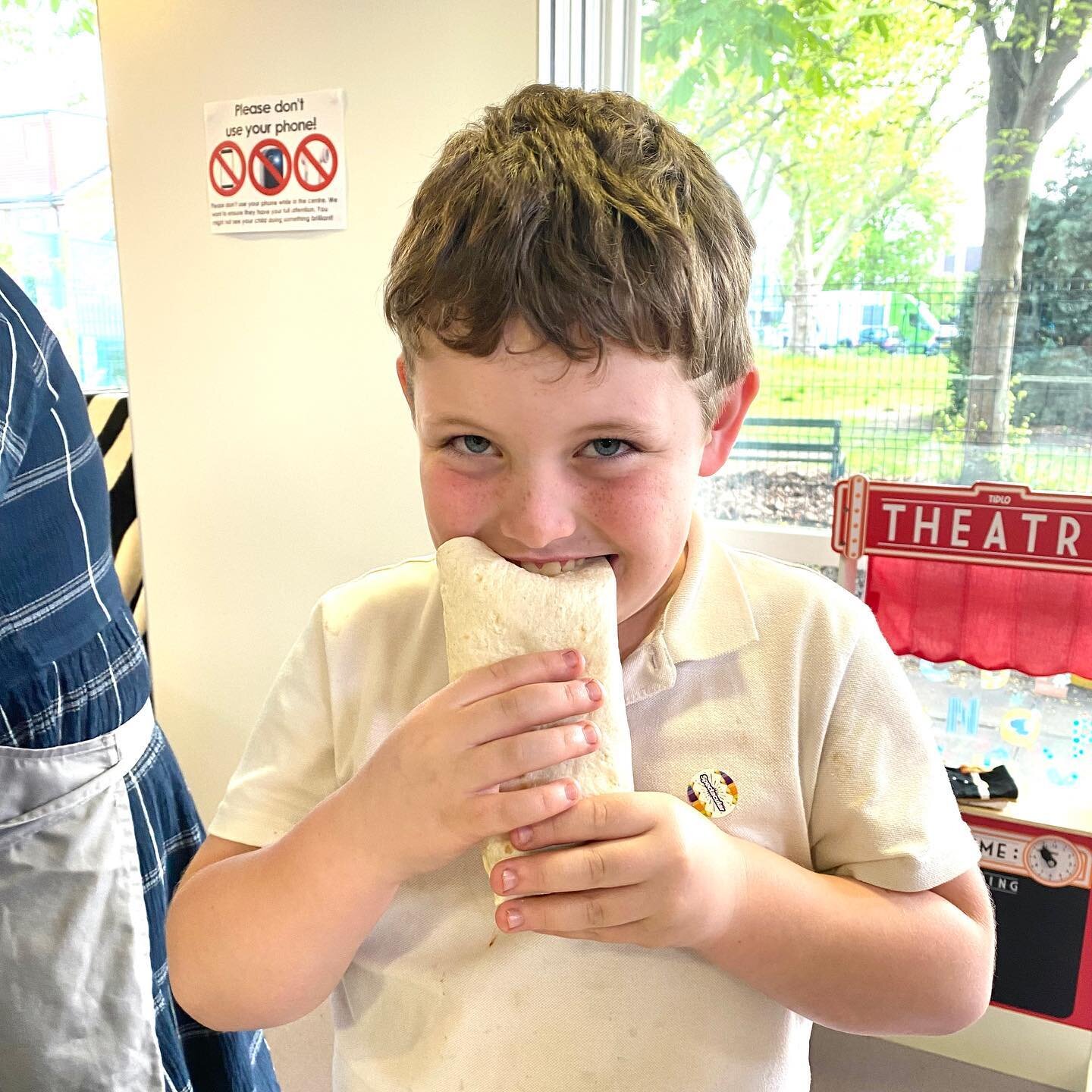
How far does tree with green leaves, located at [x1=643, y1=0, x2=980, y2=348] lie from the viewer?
173 centimetres

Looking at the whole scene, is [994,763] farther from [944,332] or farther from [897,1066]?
[944,332]

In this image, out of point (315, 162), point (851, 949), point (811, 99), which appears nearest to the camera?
point (851, 949)

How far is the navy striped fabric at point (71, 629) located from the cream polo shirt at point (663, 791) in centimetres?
30

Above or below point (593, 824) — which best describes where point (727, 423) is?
above

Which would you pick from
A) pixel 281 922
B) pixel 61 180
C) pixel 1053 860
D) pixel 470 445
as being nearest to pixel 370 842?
pixel 281 922

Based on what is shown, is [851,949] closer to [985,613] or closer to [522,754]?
[522,754]

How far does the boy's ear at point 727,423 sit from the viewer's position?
80cm

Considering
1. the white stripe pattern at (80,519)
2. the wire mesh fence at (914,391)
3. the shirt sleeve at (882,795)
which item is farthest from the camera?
the wire mesh fence at (914,391)

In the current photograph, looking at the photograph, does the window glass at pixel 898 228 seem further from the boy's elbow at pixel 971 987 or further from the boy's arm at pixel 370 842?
the boy's arm at pixel 370 842

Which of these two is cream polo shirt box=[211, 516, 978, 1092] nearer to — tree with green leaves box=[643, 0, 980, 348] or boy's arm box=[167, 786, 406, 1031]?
boy's arm box=[167, 786, 406, 1031]

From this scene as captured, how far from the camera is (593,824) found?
647mm

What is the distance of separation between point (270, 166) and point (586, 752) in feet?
5.85

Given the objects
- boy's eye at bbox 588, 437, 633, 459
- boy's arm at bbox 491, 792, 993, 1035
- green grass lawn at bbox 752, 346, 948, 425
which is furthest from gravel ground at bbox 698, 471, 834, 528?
boy's eye at bbox 588, 437, 633, 459

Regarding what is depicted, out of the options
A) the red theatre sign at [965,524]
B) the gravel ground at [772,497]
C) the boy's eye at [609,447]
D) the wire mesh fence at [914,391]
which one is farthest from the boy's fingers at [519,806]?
the gravel ground at [772,497]
